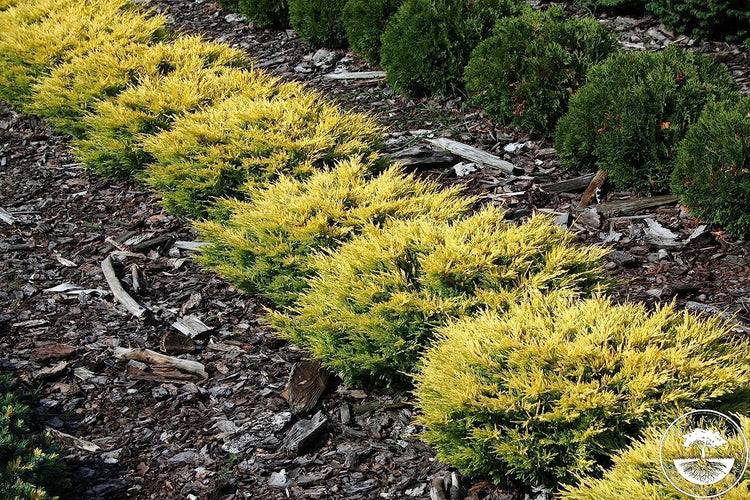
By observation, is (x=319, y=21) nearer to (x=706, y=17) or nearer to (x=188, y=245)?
(x=188, y=245)

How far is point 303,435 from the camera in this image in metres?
3.72

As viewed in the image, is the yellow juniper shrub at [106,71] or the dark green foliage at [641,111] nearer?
the dark green foliage at [641,111]

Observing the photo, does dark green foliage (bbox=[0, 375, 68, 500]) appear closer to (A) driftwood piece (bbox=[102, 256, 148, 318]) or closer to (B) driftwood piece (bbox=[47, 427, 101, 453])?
(B) driftwood piece (bbox=[47, 427, 101, 453])

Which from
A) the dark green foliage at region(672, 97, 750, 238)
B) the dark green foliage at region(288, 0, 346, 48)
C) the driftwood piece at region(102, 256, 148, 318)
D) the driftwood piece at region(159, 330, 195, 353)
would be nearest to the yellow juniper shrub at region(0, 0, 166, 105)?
the dark green foliage at region(288, 0, 346, 48)

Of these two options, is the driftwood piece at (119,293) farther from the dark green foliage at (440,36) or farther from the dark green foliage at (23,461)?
the dark green foliage at (440,36)

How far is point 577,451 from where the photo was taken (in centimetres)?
300

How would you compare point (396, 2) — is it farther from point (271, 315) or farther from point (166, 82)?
point (271, 315)

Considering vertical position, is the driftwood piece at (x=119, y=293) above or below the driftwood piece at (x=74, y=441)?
above

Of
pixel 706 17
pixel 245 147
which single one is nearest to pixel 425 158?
pixel 245 147

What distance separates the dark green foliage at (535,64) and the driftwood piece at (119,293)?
10.2 ft

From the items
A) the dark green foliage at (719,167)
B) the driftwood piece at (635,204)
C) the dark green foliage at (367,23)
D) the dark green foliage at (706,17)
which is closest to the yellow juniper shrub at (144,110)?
the dark green foliage at (367,23)

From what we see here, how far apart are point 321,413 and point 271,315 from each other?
701 mm

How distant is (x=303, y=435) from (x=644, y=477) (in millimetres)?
1660

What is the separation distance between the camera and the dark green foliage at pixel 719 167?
14.8ft
